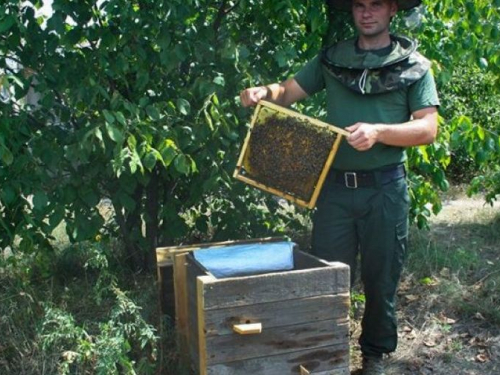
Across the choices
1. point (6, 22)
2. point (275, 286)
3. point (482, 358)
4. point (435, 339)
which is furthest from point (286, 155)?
point (482, 358)

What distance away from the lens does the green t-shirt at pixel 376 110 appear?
3.56m

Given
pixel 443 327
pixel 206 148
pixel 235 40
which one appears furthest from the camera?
pixel 443 327

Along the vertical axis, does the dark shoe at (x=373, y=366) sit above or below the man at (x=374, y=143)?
below

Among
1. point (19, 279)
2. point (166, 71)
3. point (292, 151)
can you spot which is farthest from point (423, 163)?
point (19, 279)

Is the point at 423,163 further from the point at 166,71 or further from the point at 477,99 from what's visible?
the point at 477,99

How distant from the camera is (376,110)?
359 cm

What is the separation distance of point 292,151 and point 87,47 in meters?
1.34

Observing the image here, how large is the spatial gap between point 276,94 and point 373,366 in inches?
61.9

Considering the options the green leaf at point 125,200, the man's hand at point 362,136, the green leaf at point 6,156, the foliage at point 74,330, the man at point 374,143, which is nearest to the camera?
the man's hand at point 362,136

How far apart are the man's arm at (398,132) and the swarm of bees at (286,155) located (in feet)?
0.76

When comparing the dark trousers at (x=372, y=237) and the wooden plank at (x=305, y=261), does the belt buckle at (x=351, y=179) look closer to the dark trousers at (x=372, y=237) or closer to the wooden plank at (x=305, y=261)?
the dark trousers at (x=372, y=237)

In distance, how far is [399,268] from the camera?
3.78 meters

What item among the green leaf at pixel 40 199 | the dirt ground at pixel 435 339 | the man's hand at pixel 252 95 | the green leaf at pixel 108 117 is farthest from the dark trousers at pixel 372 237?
the green leaf at pixel 40 199

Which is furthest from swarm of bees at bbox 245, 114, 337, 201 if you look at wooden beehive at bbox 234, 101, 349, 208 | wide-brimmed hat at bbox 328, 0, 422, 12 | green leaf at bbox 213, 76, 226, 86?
wide-brimmed hat at bbox 328, 0, 422, 12
